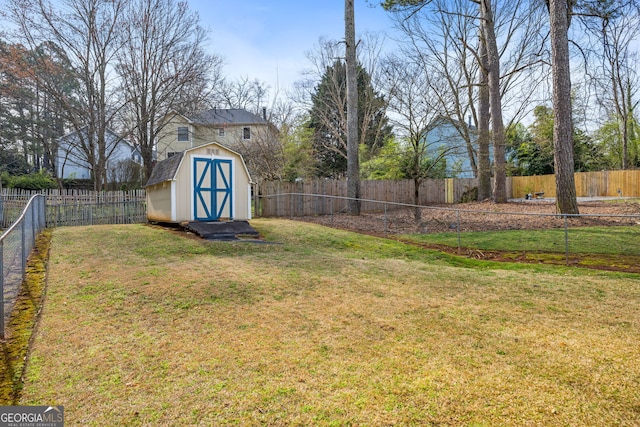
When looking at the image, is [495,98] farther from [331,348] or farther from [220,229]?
[331,348]

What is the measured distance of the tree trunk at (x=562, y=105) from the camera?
11273mm

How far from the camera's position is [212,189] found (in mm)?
11492

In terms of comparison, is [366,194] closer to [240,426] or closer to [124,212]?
[124,212]

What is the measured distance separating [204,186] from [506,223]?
1013 cm

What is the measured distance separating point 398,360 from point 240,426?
1413 mm

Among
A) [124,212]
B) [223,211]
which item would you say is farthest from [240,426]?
[124,212]

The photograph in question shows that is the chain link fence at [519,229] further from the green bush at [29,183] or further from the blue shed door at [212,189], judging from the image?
the green bush at [29,183]

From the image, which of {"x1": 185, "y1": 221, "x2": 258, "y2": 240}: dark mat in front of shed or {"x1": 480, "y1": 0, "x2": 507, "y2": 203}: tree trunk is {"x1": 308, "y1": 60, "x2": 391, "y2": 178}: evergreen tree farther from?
{"x1": 185, "y1": 221, "x2": 258, "y2": 240}: dark mat in front of shed

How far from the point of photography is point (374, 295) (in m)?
5.01
